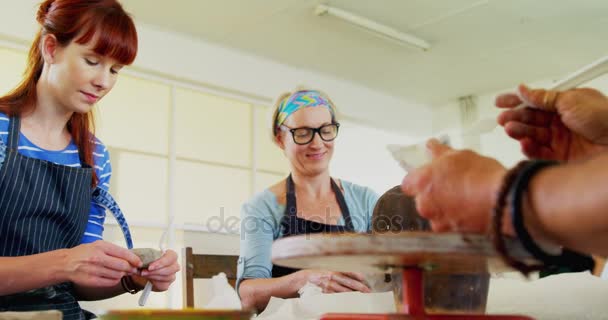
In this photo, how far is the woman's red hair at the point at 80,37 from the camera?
1541mm

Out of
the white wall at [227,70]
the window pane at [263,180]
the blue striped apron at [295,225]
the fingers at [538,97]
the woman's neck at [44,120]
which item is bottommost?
the blue striped apron at [295,225]

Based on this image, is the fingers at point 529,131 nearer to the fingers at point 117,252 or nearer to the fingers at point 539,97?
the fingers at point 539,97

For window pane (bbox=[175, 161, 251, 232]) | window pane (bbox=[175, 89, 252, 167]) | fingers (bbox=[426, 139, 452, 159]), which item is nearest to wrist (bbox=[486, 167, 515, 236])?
fingers (bbox=[426, 139, 452, 159])

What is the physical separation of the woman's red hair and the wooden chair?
458 mm

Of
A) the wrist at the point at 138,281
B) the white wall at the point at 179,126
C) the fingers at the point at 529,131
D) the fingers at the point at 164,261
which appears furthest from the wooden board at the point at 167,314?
the white wall at the point at 179,126

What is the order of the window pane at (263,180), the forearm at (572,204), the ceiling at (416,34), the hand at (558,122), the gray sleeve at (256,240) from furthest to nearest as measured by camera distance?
1. the window pane at (263,180)
2. the ceiling at (416,34)
3. the gray sleeve at (256,240)
4. the hand at (558,122)
5. the forearm at (572,204)

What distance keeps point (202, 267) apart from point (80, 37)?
842mm

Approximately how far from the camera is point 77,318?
148 centimetres

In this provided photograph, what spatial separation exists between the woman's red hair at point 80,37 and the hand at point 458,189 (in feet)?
3.29

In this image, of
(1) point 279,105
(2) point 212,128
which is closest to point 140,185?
(2) point 212,128

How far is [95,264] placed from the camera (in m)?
1.28

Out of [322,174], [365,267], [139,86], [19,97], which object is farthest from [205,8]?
[365,267]

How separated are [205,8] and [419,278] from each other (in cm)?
463

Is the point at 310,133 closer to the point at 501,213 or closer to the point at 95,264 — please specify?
the point at 95,264
